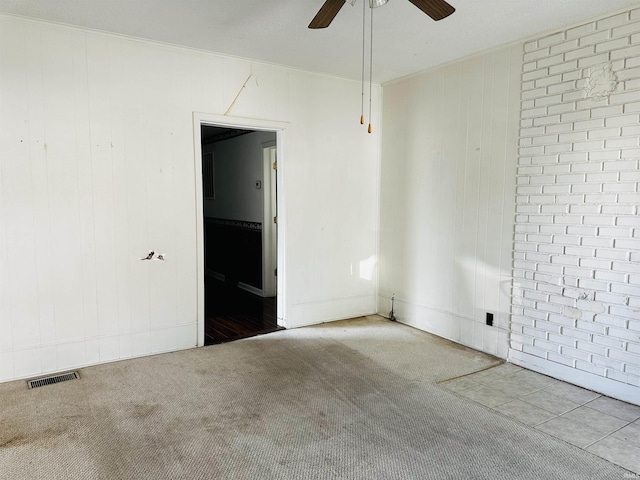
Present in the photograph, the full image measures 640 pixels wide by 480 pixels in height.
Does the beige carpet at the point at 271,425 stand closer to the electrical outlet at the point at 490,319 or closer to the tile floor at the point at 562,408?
the tile floor at the point at 562,408

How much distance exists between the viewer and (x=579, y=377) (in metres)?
3.17

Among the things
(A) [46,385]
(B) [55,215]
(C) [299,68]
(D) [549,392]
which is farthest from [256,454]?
Answer: (C) [299,68]

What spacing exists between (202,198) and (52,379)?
1770 millimetres

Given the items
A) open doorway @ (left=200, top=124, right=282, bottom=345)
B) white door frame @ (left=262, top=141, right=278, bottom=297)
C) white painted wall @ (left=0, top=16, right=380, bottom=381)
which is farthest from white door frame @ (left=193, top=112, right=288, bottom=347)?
white door frame @ (left=262, top=141, right=278, bottom=297)

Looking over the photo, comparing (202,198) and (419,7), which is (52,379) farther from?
(419,7)

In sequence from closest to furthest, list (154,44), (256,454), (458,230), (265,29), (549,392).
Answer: (256,454) → (549,392) → (265,29) → (154,44) → (458,230)

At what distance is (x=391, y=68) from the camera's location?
4.21 metres

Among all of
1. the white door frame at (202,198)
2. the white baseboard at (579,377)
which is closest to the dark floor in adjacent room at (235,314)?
the white door frame at (202,198)

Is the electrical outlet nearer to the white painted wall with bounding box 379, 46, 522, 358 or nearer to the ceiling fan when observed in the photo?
the white painted wall with bounding box 379, 46, 522, 358

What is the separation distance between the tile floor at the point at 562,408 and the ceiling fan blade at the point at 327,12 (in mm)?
2546

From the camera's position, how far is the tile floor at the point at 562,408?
2430 mm

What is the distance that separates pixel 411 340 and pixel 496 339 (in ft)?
2.51

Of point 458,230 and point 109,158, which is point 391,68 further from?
point 109,158

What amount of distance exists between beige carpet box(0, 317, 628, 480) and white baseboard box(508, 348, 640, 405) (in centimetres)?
25
